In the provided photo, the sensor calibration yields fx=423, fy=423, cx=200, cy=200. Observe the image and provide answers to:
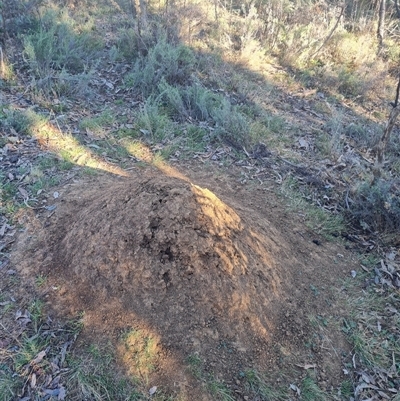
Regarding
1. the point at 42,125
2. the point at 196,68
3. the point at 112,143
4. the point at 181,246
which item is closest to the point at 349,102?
the point at 196,68

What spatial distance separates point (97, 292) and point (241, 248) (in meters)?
1.00

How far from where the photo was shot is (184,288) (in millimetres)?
2729

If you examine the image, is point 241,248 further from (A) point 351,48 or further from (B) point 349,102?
(A) point 351,48

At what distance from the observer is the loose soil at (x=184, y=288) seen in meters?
2.59

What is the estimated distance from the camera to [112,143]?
4.84 metres

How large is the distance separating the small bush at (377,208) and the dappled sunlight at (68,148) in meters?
2.31

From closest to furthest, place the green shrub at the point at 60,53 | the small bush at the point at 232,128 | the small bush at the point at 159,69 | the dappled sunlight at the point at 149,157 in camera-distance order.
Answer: the dappled sunlight at the point at 149,157, the small bush at the point at 232,128, the green shrub at the point at 60,53, the small bush at the point at 159,69

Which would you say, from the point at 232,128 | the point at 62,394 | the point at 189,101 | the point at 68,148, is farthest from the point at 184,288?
the point at 189,101

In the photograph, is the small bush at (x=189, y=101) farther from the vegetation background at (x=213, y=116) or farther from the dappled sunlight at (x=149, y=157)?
the dappled sunlight at (x=149, y=157)

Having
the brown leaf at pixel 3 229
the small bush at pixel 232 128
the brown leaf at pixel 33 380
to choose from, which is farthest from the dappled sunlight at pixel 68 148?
the brown leaf at pixel 33 380

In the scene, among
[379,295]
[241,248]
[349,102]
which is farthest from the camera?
[349,102]

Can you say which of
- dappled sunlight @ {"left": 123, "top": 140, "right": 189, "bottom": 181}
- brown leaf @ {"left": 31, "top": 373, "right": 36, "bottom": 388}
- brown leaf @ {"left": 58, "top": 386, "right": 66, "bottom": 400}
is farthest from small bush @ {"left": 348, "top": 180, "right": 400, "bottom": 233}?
brown leaf @ {"left": 31, "top": 373, "right": 36, "bottom": 388}

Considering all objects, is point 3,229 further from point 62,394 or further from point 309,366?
point 309,366

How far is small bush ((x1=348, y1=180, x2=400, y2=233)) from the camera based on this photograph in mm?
3840
